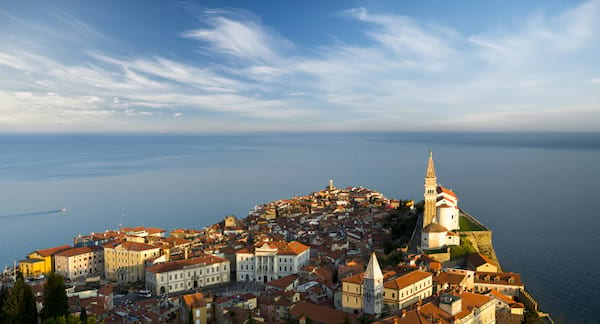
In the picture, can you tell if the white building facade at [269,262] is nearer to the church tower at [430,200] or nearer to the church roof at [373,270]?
the church tower at [430,200]

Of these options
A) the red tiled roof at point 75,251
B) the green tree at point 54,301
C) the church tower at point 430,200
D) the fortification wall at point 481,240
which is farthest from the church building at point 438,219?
the red tiled roof at point 75,251

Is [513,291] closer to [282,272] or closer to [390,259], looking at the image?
[390,259]

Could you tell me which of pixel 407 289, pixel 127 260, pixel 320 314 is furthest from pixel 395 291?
pixel 127 260

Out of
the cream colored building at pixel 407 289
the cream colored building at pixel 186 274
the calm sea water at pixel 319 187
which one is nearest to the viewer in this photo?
the cream colored building at pixel 407 289

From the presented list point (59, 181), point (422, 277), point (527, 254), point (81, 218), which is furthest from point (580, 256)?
point (59, 181)

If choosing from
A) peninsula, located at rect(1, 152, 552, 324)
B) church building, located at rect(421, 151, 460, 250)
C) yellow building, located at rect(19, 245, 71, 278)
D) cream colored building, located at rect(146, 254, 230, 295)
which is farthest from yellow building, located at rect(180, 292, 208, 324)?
yellow building, located at rect(19, 245, 71, 278)

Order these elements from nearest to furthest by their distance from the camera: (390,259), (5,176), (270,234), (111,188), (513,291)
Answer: (513,291) → (390,259) → (270,234) → (111,188) → (5,176)
